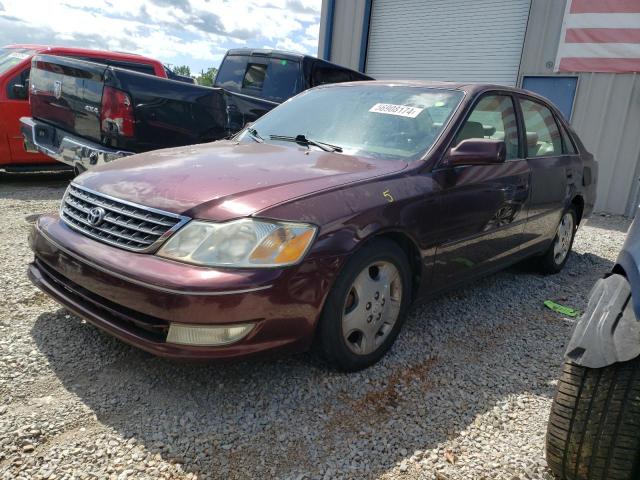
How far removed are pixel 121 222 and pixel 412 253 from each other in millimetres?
1548

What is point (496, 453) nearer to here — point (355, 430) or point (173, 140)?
point (355, 430)

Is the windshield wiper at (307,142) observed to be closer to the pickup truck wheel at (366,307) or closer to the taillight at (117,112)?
the pickup truck wheel at (366,307)

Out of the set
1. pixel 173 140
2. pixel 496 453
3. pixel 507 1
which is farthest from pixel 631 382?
pixel 507 1

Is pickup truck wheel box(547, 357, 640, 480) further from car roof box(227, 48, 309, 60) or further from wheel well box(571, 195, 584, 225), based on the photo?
car roof box(227, 48, 309, 60)

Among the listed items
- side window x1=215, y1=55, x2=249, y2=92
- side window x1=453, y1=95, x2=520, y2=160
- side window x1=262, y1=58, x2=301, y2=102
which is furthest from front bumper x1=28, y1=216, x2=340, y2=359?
side window x1=215, y1=55, x2=249, y2=92

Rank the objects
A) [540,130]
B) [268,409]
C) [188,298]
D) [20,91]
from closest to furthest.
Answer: [188,298] < [268,409] < [540,130] < [20,91]

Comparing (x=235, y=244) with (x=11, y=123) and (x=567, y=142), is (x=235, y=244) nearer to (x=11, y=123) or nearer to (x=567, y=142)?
(x=567, y=142)

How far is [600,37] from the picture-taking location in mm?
8562

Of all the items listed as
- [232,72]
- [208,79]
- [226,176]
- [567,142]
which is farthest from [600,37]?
[208,79]

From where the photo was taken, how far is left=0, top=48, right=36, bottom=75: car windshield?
6535mm

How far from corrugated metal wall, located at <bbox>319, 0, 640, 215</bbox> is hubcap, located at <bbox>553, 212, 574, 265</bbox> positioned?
4573 mm

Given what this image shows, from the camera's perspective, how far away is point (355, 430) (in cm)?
229

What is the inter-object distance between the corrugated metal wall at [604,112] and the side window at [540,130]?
201 inches

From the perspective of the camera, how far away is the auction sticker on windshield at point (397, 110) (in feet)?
10.6
